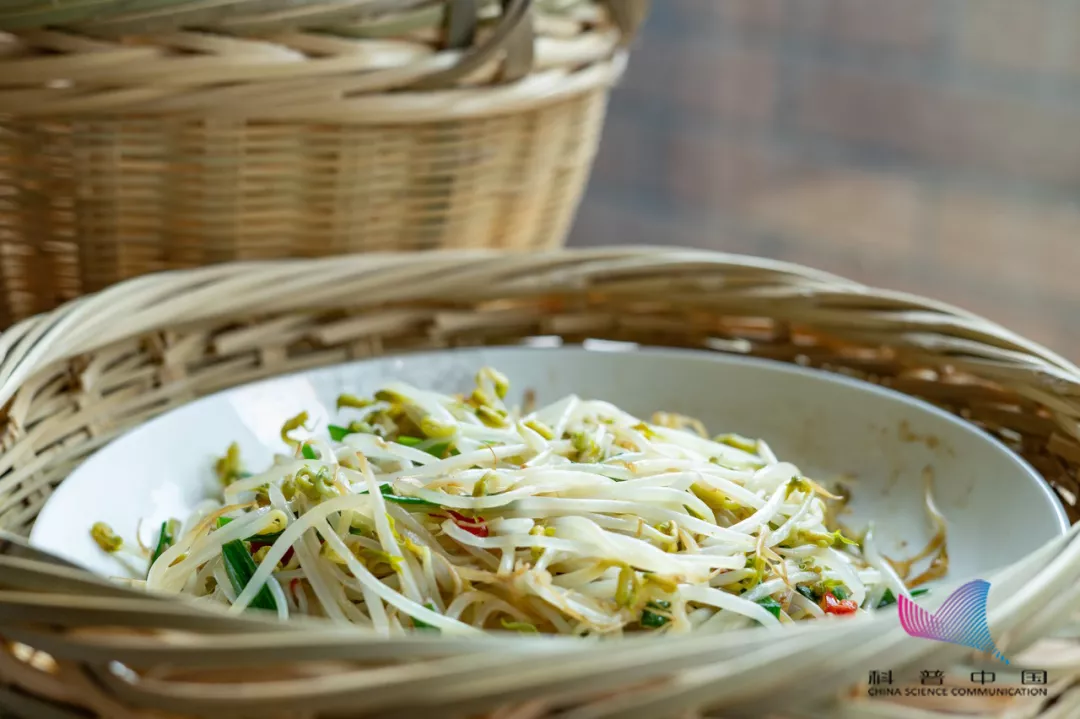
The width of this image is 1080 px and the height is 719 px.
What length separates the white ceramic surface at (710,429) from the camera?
2.24 ft

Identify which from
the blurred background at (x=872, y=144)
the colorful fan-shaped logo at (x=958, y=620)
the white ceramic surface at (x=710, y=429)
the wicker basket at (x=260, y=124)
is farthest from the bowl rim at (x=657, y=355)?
the blurred background at (x=872, y=144)

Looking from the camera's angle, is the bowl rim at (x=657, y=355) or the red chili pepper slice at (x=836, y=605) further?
the bowl rim at (x=657, y=355)

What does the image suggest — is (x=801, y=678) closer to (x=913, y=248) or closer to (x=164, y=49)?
(x=164, y=49)

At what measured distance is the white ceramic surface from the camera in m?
0.68

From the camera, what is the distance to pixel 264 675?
15.9 inches

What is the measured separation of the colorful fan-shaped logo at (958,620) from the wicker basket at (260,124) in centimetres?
55

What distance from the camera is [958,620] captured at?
461 millimetres

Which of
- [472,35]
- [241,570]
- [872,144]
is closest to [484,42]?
[472,35]

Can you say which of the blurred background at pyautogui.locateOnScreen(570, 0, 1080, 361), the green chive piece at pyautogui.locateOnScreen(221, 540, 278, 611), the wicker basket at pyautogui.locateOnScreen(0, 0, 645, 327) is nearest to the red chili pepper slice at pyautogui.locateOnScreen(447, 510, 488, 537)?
the green chive piece at pyautogui.locateOnScreen(221, 540, 278, 611)

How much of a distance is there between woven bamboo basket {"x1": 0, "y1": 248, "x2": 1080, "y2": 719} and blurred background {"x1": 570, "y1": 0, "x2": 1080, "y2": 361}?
0.91 metres

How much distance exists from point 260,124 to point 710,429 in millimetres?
404

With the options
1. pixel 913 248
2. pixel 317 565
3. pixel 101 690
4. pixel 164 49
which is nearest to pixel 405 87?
pixel 164 49

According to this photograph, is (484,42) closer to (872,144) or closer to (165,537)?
(165,537)

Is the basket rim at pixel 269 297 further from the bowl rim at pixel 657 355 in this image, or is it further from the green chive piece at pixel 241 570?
the green chive piece at pixel 241 570
